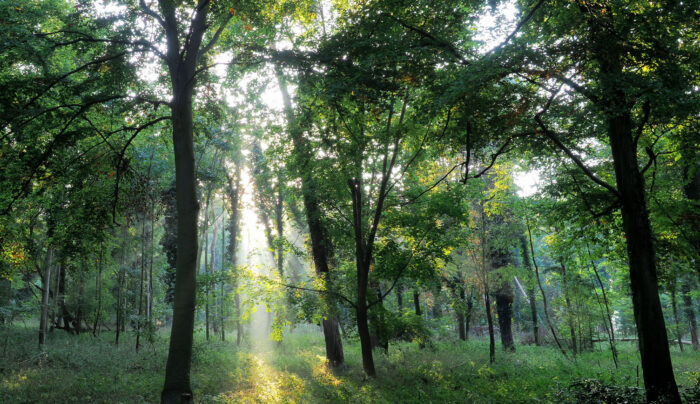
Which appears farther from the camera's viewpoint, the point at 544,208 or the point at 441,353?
the point at 441,353

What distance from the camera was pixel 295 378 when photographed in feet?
37.5

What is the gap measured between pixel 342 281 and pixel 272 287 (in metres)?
2.51

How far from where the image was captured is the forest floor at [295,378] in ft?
29.6

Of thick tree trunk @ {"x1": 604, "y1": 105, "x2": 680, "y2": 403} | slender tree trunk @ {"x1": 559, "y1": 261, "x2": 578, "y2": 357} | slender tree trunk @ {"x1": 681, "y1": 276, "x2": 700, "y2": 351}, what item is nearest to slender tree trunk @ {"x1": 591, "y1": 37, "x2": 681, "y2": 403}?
thick tree trunk @ {"x1": 604, "y1": 105, "x2": 680, "y2": 403}

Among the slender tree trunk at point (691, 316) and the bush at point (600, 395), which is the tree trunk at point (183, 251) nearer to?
the bush at point (600, 395)

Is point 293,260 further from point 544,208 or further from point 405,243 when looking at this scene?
point 544,208

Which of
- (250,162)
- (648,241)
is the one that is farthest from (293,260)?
(648,241)

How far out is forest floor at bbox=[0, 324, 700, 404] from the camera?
902cm

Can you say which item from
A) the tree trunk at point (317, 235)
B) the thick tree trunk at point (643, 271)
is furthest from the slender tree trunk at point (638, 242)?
the tree trunk at point (317, 235)

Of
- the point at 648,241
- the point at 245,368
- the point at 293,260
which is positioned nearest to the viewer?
the point at 648,241

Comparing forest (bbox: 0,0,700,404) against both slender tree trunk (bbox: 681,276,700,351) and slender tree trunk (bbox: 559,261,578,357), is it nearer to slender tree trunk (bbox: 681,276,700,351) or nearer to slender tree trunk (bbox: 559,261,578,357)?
slender tree trunk (bbox: 559,261,578,357)

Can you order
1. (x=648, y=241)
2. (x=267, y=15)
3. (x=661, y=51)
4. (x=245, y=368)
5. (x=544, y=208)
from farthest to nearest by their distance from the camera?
1. (x=245, y=368)
2. (x=544, y=208)
3. (x=267, y=15)
4. (x=648, y=241)
5. (x=661, y=51)

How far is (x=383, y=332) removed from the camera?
1239 cm

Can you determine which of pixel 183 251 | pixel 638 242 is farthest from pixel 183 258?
pixel 638 242
